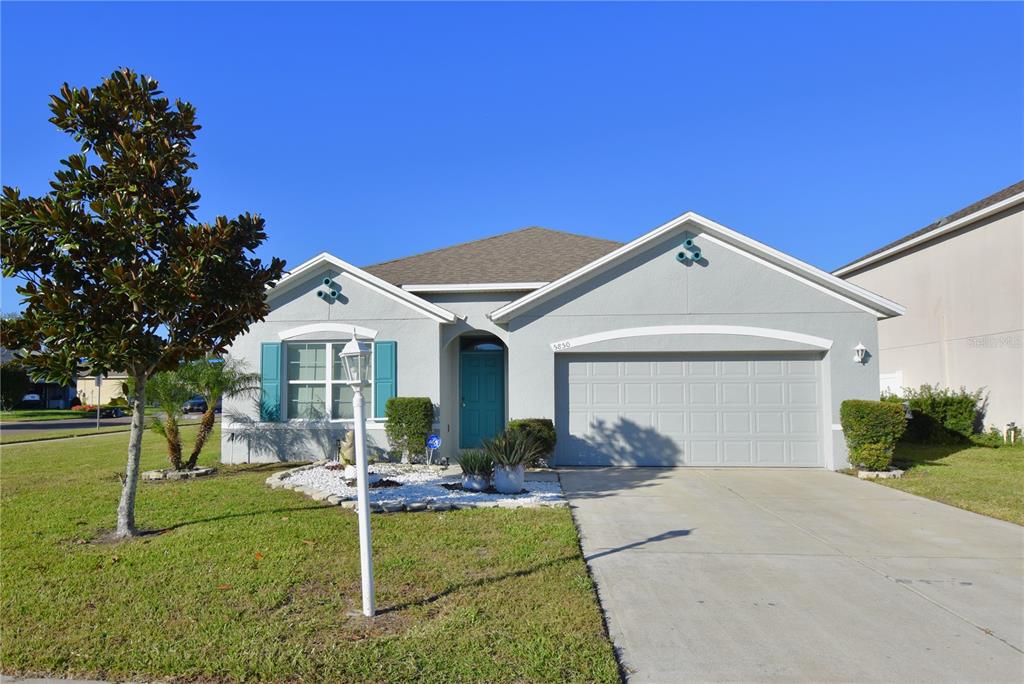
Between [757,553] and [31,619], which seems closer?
[31,619]

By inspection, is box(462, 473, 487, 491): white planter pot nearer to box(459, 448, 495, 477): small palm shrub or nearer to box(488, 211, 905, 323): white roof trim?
box(459, 448, 495, 477): small palm shrub

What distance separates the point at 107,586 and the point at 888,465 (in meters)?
11.7


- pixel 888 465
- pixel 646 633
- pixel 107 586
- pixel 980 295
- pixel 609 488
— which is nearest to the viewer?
pixel 646 633

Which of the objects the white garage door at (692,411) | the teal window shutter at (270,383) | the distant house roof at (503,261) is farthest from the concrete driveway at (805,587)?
the teal window shutter at (270,383)

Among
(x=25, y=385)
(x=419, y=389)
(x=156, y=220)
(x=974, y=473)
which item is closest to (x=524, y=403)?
(x=419, y=389)

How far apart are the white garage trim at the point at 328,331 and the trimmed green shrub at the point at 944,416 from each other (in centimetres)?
1432

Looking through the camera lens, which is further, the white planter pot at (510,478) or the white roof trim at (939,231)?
the white roof trim at (939,231)

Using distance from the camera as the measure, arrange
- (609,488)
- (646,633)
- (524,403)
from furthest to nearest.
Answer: (524,403), (609,488), (646,633)

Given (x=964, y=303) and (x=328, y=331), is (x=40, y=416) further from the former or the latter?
(x=964, y=303)

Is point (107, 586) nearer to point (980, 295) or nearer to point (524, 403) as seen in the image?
point (524, 403)

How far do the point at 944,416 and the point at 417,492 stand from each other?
14.6 metres

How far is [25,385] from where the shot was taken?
4059cm

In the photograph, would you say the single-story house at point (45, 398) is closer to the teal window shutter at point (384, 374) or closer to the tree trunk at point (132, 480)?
the teal window shutter at point (384, 374)

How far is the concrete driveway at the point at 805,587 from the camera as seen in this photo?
12.7 feet
